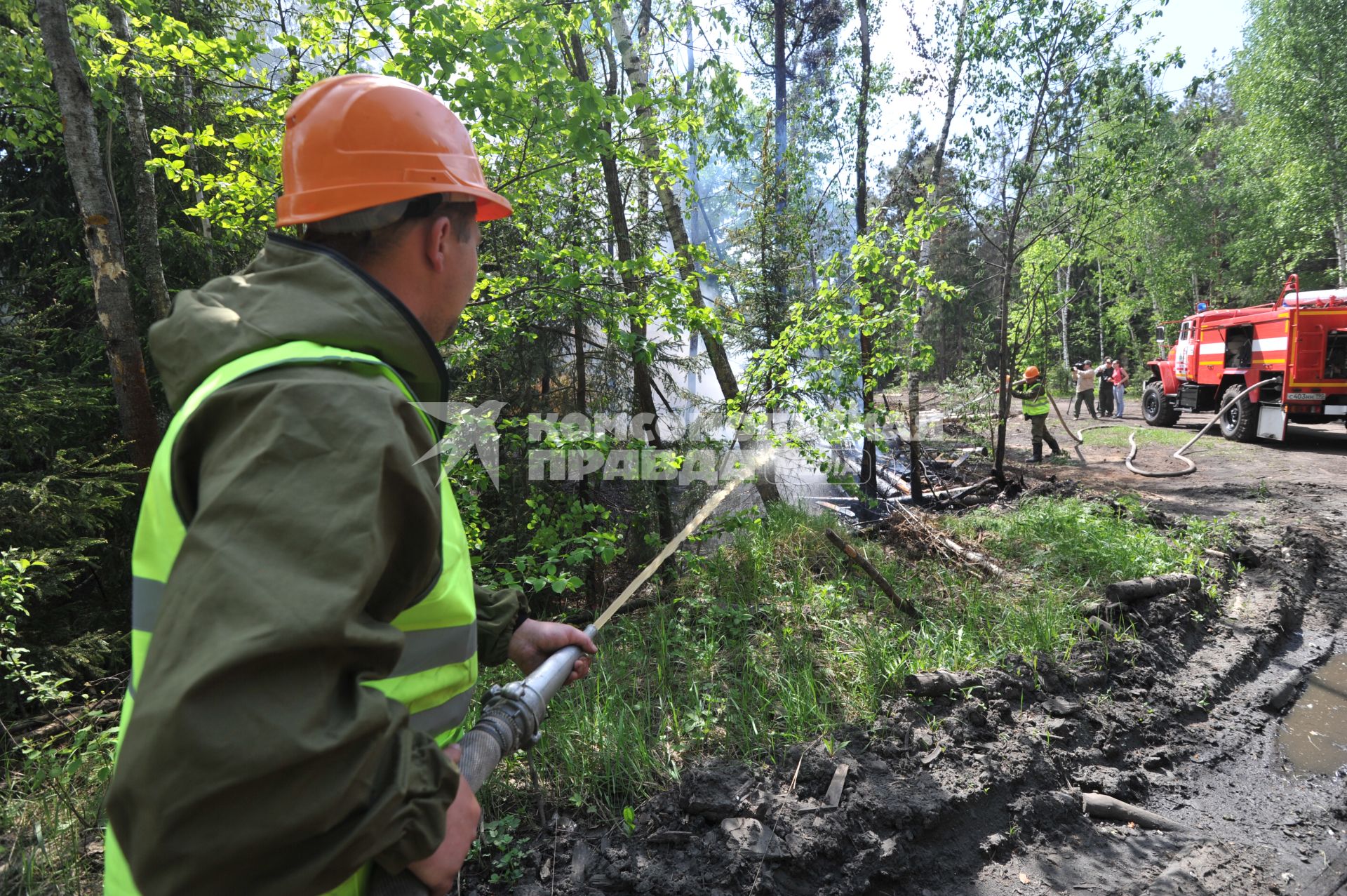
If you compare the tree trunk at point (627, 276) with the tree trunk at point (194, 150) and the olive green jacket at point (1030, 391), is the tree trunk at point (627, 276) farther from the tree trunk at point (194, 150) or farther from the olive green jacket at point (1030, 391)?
the olive green jacket at point (1030, 391)

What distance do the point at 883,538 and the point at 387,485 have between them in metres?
6.59

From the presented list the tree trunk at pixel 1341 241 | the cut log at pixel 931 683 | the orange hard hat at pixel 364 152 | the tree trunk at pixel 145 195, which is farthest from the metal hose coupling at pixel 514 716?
the tree trunk at pixel 1341 241

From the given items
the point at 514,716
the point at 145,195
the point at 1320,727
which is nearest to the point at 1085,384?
the point at 1320,727

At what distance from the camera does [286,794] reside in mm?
760

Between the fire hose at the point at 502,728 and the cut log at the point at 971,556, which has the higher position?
the fire hose at the point at 502,728

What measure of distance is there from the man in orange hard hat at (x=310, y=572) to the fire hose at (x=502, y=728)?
0.16 feet

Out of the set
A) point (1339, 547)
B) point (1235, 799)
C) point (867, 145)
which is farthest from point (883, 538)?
point (867, 145)

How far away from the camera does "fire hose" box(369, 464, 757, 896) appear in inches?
40.1

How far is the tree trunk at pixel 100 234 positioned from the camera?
12.2 feet

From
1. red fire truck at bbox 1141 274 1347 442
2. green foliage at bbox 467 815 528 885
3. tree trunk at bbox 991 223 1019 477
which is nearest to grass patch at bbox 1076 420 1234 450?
red fire truck at bbox 1141 274 1347 442

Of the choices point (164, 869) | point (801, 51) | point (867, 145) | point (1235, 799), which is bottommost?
point (1235, 799)

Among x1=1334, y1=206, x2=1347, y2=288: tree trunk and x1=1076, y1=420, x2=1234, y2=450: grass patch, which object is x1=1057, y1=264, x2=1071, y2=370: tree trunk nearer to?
x1=1334, y1=206, x2=1347, y2=288: tree trunk

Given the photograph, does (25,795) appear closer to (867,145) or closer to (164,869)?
(164,869)

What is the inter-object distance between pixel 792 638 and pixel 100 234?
5.12 meters
